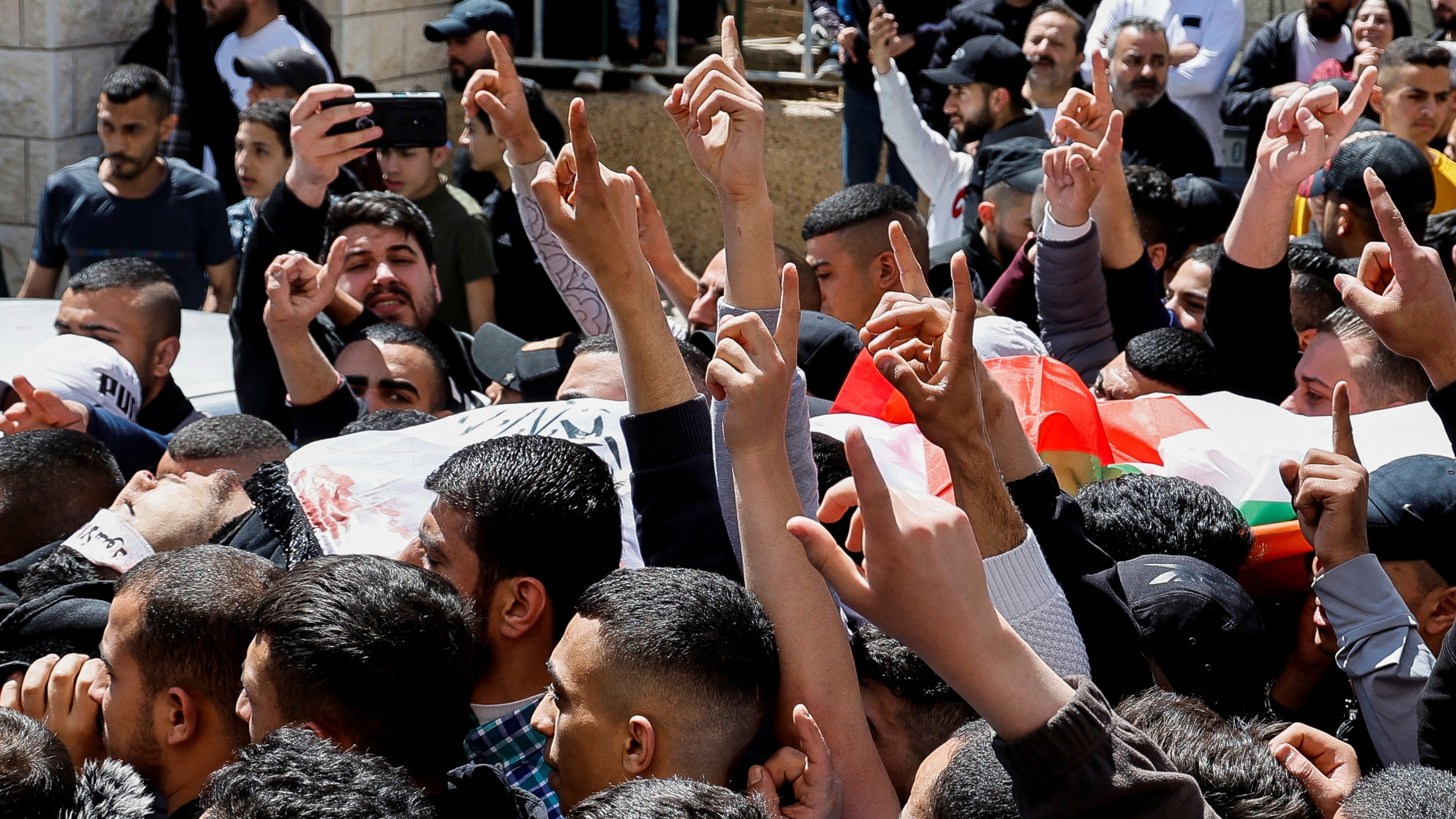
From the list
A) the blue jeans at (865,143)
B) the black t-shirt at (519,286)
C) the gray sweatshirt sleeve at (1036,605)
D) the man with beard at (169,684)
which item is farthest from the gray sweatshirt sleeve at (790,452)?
the blue jeans at (865,143)

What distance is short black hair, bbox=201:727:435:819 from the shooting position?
172 centimetres

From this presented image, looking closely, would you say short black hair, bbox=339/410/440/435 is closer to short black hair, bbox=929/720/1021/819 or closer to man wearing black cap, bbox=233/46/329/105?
short black hair, bbox=929/720/1021/819

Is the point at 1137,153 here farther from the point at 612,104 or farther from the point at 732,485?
the point at 732,485

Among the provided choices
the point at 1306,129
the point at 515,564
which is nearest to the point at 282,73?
the point at 1306,129

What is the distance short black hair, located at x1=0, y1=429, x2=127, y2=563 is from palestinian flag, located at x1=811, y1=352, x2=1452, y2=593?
1.66m

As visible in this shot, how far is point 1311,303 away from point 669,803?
10.2 ft

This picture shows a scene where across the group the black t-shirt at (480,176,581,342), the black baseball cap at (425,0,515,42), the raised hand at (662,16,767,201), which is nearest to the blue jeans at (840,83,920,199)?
the black baseball cap at (425,0,515,42)

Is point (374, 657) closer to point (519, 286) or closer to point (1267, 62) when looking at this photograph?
point (519, 286)

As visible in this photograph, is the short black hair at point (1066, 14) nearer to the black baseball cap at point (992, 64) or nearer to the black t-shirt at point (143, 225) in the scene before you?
the black baseball cap at point (992, 64)

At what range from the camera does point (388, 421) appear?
3.37m

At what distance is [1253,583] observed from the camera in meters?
2.91

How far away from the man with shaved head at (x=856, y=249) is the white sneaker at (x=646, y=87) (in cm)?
421

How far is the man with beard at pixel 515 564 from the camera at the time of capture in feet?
7.86

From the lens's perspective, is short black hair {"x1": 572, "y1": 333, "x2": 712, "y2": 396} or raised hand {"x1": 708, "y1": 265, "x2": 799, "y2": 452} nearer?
raised hand {"x1": 708, "y1": 265, "x2": 799, "y2": 452}
